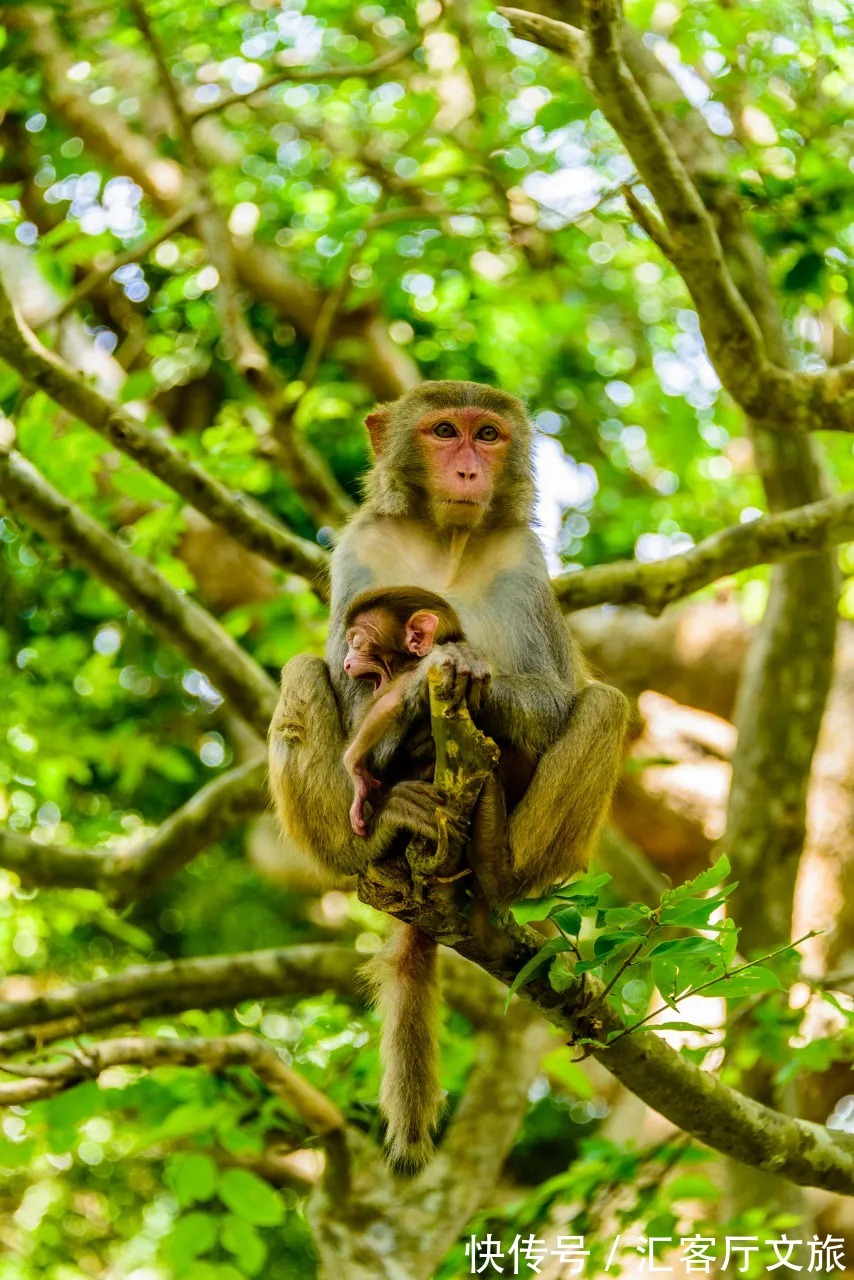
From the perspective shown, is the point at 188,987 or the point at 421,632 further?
the point at 188,987

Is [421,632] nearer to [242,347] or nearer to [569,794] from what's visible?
[569,794]

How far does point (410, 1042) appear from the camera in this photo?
3936 millimetres

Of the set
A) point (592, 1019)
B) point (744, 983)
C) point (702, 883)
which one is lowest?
point (592, 1019)

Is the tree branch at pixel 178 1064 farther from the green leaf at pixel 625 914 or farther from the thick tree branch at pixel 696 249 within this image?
the thick tree branch at pixel 696 249

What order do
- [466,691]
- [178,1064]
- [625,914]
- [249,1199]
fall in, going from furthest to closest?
[178,1064] < [249,1199] < [466,691] < [625,914]

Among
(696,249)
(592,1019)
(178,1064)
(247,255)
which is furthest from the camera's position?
(247,255)

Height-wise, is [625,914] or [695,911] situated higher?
[695,911]

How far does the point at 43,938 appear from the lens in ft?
29.8

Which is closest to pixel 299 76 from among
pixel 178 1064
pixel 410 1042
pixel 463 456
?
pixel 463 456

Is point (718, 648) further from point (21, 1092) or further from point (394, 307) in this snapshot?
point (21, 1092)

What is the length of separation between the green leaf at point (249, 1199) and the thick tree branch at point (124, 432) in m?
2.13

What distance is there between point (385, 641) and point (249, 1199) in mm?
2154

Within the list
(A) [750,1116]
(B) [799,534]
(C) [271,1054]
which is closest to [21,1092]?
(C) [271,1054]

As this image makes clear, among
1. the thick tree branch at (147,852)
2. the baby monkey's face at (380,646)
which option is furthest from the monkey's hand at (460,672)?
the thick tree branch at (147,852)
